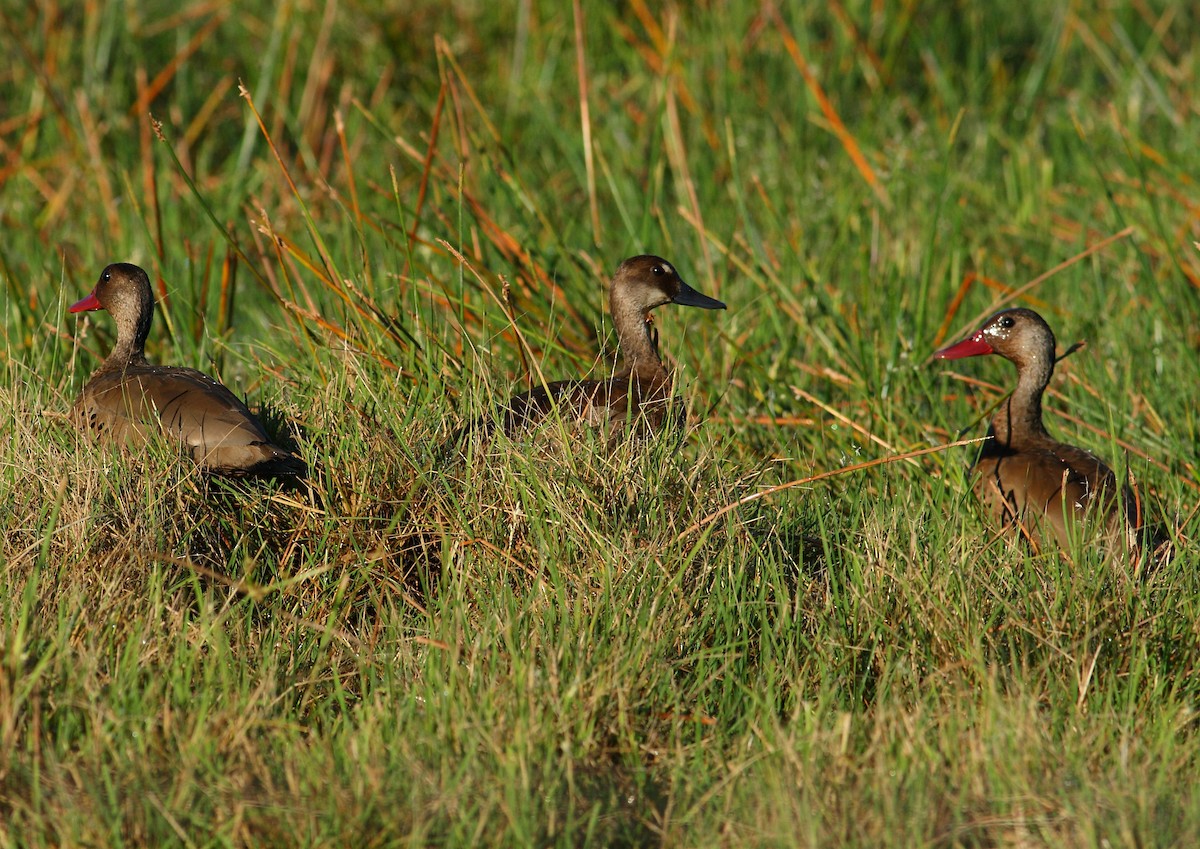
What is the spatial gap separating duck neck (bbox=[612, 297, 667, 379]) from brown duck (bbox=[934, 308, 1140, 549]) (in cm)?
84

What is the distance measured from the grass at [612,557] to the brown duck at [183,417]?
0.24 feet

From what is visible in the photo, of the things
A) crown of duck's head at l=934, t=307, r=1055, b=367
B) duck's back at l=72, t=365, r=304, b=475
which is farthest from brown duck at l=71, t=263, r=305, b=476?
crown of duck's head at l=934, t=307, r=1055, b=367

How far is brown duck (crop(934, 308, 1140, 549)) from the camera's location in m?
3.63

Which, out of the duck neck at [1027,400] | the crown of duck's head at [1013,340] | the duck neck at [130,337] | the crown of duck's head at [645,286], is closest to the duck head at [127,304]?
the duck neck at [130,337]

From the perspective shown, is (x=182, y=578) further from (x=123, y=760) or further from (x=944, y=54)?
(x=944, y=54)

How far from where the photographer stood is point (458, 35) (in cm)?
721

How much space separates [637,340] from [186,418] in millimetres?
1500

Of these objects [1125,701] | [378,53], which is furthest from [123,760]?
[378,53]

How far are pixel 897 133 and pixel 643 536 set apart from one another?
384cm

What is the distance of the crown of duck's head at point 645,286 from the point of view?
4.50 metres

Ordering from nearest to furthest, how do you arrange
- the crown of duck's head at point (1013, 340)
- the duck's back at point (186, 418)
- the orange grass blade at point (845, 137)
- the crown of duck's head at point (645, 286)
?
the duck's back at point (186, 418) → the crown of duck's head at point (1013, 340) → the crown of duck's head at point (645, 286) → the orange grass blade at point (845, 137)

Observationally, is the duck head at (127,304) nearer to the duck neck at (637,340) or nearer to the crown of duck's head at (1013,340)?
the duck neck at (637,340)

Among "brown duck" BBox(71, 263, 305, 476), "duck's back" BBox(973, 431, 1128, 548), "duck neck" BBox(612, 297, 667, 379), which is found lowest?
"duck's back" BBox(973, 431, 1128, 548)

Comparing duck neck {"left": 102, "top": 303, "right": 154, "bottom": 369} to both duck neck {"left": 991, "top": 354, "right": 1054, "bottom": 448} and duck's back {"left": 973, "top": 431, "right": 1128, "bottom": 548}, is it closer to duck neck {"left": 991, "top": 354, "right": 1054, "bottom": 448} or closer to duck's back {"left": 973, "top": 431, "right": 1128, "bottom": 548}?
duck's back {"left": 973, "top": 431, "right": 1128, "bottom": 548}
